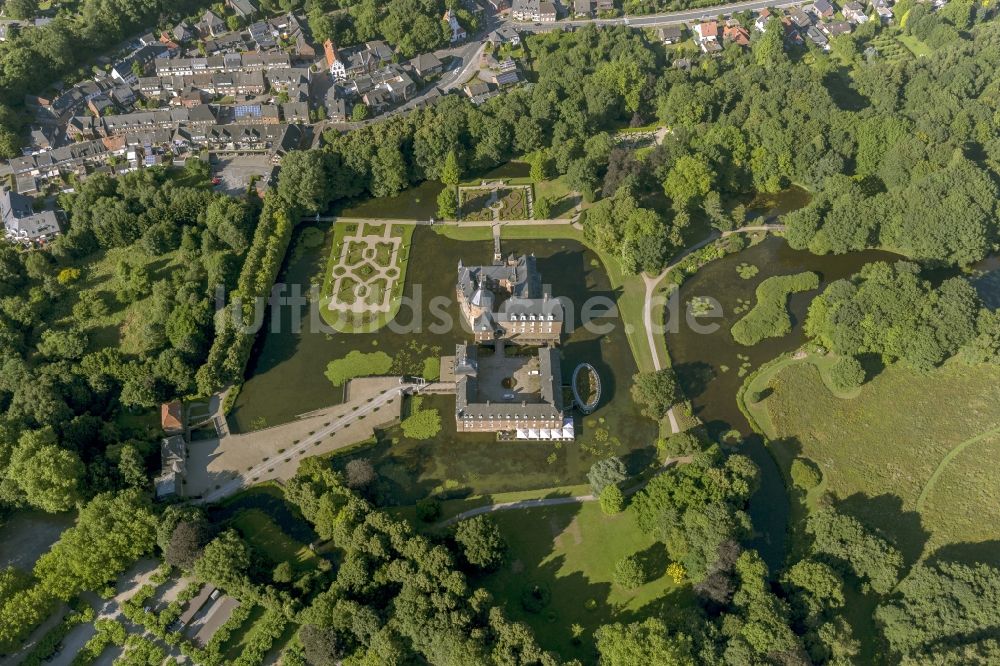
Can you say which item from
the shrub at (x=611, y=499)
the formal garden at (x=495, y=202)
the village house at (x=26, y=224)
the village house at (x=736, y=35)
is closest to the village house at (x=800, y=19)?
the village house at (x=736, y=35)

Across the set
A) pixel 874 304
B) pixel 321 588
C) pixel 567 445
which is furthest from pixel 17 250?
pixel 874 304

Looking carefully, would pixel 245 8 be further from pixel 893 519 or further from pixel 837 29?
pixel 893 519

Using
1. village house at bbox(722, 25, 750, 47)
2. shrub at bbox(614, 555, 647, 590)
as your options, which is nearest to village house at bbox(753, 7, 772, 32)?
village house at bbox(722, 25, 750, 47)

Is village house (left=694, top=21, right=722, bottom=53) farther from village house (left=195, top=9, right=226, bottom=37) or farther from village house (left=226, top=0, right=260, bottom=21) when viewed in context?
village house (left=195, top=9, right=226, bottom=37)

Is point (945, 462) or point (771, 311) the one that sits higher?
point (771, 311)

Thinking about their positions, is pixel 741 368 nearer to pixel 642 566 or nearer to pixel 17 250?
pixel 642 566

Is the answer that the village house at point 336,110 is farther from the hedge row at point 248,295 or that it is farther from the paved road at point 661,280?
A: the paved road at point 661,280

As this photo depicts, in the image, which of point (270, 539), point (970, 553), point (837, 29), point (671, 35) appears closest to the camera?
point (970, 553)

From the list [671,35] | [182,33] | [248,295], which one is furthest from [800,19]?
[182,33]
